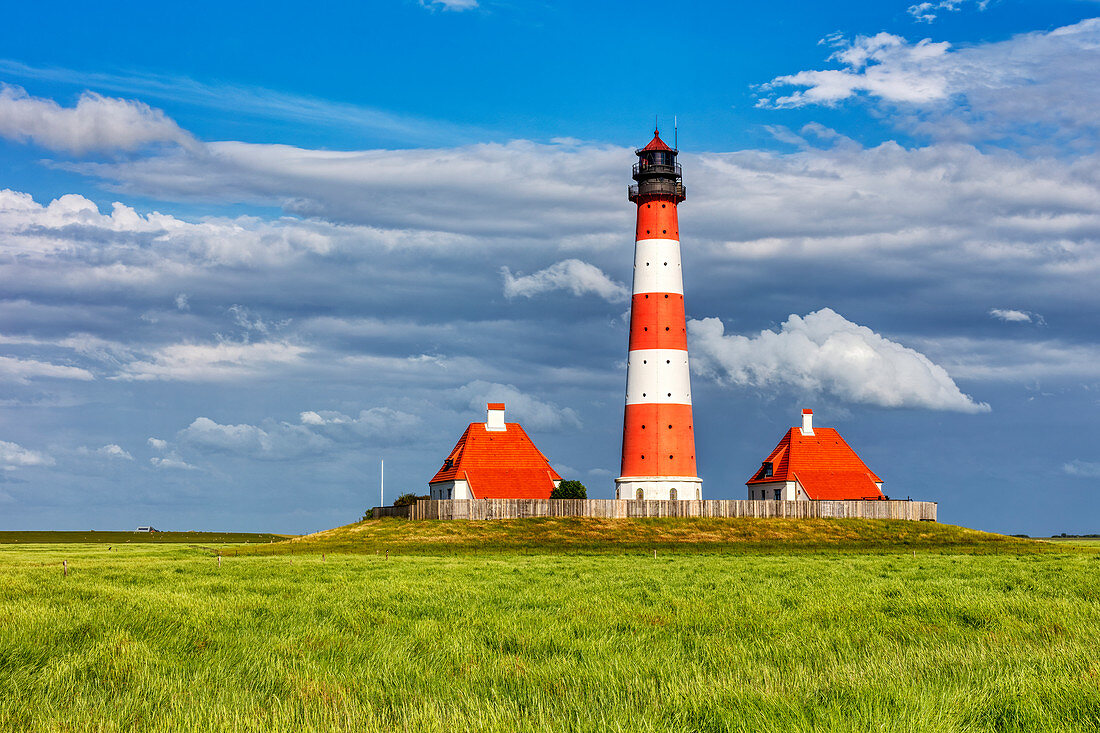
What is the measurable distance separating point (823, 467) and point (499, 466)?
24955mm

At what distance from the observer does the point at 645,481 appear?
62.8 metres

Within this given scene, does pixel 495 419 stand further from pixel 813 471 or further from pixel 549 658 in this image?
pixel 549 658

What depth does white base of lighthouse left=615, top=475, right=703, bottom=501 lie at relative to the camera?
6266 cm

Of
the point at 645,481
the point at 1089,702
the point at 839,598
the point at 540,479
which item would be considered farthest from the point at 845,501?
the point at 1089,702

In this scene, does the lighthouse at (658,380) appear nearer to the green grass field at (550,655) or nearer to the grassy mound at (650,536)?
the grassy mound at (650,536)

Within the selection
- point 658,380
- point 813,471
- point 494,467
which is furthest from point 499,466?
point 813,471

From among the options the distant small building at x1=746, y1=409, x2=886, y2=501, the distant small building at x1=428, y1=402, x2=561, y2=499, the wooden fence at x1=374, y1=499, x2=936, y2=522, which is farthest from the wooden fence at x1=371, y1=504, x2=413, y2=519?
the distant small building at x1=746, y1=409, x2=886, y2=501

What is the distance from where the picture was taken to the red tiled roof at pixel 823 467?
72.3 meters

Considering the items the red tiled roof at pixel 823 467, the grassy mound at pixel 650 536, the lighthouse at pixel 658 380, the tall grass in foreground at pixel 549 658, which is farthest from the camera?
the red tiled roof at pixel 823 467

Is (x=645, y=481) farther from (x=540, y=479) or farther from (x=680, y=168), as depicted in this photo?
(x=680, y=168)

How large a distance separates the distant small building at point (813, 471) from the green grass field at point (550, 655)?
52.7m

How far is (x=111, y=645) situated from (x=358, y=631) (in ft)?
9.71

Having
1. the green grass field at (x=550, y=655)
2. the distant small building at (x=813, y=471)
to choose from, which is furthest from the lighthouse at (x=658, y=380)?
the green grass field at (x=550, y=655)

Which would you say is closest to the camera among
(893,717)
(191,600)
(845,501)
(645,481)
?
(893,717)
